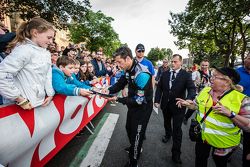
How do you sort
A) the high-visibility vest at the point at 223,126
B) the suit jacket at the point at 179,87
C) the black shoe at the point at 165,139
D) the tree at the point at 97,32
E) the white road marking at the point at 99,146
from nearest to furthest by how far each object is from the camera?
the high-visibility vest at the point at 223,126, the white road marking at the point at 99,146, the suit jacket at the point at 179,87, the black shoe at the point at 165,139, the tree at the point at 97,32

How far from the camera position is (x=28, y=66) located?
7.14 feet

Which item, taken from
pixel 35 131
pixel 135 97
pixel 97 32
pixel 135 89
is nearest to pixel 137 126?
pixel 135 97

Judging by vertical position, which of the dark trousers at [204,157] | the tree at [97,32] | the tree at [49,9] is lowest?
the dark trousers at [204,157]

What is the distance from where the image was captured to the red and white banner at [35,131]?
6.23 feet

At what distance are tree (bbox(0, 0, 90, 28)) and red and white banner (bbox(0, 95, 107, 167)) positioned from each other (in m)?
13.6

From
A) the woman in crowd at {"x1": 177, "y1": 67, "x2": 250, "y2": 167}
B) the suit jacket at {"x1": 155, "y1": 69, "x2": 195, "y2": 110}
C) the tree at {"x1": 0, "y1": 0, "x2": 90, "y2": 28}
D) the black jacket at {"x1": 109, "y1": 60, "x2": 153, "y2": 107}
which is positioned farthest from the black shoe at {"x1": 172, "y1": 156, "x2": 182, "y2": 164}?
the tree at {"x1": 0, "y1": 0, "x2": 90, "y2": 28}

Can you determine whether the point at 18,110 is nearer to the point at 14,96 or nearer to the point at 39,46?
the point at 14,96

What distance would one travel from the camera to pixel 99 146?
3.78 metres

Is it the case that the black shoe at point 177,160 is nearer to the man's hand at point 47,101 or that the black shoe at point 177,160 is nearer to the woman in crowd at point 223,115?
Result: the woman in crowd at point 223,115

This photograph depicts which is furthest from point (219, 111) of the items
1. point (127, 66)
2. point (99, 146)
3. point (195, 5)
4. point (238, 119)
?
point (195, 5)

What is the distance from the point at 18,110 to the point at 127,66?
1.67 meters

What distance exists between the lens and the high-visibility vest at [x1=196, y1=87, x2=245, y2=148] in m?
2.19

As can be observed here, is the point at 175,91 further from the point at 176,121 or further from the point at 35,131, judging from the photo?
the point at 35,131

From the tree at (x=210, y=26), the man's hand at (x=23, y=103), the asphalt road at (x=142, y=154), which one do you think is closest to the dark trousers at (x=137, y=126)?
the asphalt road at (x=142, y=154)
